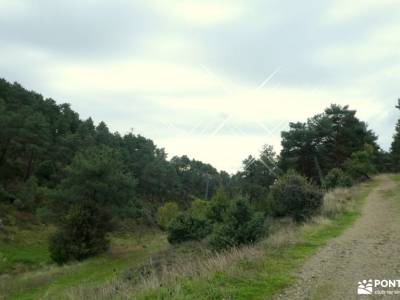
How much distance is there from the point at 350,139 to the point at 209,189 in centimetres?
8056

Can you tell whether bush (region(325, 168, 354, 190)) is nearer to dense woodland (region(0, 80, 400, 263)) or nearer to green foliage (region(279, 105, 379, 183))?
dense woodland (region(0, 80, 400, 263))

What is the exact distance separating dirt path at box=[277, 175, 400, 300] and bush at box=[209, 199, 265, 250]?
3.31 meters

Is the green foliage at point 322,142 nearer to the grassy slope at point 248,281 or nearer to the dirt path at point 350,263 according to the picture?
the dirt path at point 350,263

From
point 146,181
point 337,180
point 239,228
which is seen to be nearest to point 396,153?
point 337,180

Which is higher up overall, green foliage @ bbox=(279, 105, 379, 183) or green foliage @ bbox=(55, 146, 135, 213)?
green foliage @ bbox=(279, 105, 379, 183)

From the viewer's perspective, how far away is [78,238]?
3212cm

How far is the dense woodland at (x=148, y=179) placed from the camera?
74.8 feet

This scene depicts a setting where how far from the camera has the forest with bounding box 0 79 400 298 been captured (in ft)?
74.4

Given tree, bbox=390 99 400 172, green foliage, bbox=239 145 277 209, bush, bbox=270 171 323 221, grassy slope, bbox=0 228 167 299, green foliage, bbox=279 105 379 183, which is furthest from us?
green foliage, bbox=239 145 277 209

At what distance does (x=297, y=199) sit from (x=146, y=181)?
8038 centimetres

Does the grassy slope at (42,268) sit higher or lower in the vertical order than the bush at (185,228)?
lower

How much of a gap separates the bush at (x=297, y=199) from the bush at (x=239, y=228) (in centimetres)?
561

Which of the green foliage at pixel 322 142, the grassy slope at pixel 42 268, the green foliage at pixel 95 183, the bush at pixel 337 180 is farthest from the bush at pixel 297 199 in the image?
the green foliage at pixel 322 142

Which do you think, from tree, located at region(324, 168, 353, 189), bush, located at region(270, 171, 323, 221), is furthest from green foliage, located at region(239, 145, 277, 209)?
bush, located at region(270, 171, 323, 221)
